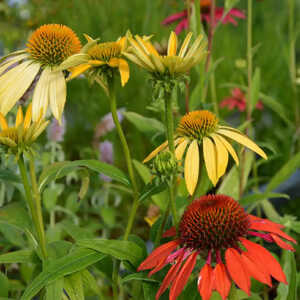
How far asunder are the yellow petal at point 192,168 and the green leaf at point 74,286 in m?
0.23

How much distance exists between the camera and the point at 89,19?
2254 mm

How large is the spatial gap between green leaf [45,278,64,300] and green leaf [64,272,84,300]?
31 millimetres

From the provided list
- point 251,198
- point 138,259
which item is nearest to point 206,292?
point 138,259

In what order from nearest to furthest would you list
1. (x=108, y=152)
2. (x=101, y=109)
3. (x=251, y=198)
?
(x=251, y=198) < (x=108, y=152) < (x=101, y=109)

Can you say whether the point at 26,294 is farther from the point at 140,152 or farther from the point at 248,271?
the point at 140,152

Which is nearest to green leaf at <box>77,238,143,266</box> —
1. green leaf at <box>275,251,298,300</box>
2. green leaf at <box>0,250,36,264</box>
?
green leaf at <box>0,250,36,264</box>

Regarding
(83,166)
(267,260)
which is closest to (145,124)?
(83,166)

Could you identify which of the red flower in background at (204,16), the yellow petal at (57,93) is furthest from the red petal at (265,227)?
the red flower in background at (204,16)

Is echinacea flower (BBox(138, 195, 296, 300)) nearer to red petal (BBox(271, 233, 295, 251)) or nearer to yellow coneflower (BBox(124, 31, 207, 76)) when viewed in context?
red petal (BBox(271, 233, 295, 251))

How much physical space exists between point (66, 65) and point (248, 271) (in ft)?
1.26

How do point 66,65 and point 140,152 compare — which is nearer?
point 66,65

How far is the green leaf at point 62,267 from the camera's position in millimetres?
628

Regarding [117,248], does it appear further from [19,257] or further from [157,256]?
[19,257]

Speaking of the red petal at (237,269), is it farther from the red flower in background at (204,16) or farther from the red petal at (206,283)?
the red flower in background at (204,16)
